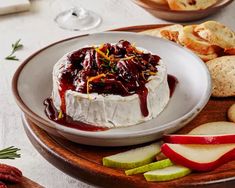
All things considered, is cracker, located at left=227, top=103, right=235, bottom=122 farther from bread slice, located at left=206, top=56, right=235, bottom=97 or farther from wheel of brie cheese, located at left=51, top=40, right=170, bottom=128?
wheel of brie cheese, located at left=51, top=40, right=170, bottom=128

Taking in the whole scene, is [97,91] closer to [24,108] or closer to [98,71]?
[98,71]

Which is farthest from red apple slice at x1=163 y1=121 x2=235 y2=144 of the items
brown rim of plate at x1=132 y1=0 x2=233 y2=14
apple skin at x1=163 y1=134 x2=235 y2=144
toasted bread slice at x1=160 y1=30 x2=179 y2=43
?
brown rim of plate at x1=132 y1=0 x2=233 y2=14

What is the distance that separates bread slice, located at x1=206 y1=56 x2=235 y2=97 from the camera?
2.39 meters

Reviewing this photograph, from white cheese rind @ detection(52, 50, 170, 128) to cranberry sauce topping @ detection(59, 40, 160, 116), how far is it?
0.07ft

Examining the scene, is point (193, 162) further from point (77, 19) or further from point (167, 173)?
point (77, 19)

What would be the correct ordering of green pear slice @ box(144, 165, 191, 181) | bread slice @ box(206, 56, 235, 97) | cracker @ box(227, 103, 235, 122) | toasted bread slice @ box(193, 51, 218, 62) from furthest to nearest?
toasted bread slice @ box(193, 51, 218, 62) → bread slice @ box(206, 56, 235, 97) → cracker @ box(227, 103, 235, 122) → green pear slice @ box(144, 165, 191, 181)

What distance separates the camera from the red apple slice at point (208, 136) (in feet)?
6.58

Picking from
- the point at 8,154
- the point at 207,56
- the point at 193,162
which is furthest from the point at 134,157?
the point at 207,56

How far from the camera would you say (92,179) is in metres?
1.96

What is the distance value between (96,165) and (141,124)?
1.00ft

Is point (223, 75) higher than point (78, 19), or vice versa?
point (223, 75)

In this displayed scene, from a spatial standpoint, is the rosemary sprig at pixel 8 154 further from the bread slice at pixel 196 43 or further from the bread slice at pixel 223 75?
the bread slice at pixel 196 43

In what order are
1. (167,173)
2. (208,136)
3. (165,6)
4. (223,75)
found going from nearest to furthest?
(167,173) → (208,136) → (223,75) → (165,6)

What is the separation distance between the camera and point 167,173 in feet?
6.25
